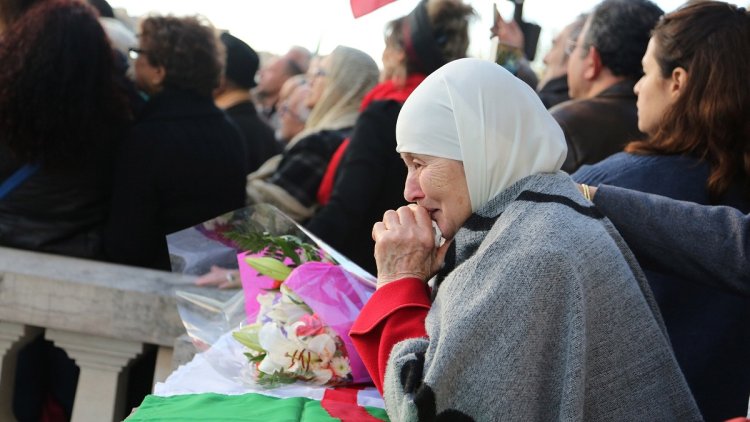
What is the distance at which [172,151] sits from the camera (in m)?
4.26

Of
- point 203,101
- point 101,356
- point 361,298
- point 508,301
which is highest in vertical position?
point 508,301

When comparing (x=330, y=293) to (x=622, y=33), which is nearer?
(x=330, y=293)

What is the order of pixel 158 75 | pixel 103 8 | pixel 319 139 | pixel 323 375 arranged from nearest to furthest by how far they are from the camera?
pixel 323 375, pixel 158 75, pixel 319 139, pixel 103 8

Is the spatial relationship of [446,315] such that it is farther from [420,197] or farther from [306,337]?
[306,337]

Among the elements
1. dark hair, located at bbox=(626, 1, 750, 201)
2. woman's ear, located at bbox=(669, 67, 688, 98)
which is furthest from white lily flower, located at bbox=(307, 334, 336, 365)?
woman's ear, located at bbox=(669, 67, 688, 98)

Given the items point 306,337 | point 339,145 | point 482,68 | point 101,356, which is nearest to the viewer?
point 482,68

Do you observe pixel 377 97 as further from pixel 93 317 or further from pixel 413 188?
pixel 413 188

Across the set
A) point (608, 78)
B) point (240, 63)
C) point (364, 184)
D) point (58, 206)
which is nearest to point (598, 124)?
point (608, 78)

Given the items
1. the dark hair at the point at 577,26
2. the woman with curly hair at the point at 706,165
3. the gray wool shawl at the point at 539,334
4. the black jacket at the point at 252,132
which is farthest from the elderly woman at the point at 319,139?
the gray wool shawl at the point at 539,334

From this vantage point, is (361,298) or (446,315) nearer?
(446,315)

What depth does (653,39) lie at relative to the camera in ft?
10.1

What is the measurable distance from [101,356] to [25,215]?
0.73 metres

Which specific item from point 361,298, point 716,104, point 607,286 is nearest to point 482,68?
point 607,286

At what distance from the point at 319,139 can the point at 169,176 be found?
1117 mm
